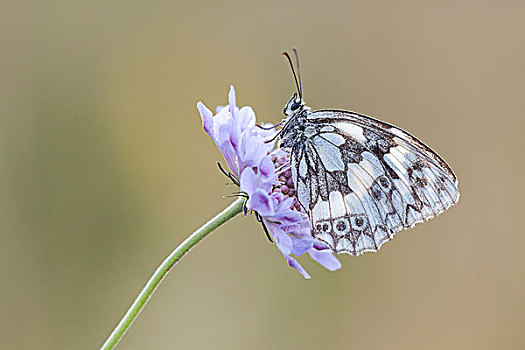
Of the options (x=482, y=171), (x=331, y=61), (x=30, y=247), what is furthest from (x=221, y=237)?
(x=482, y=171)

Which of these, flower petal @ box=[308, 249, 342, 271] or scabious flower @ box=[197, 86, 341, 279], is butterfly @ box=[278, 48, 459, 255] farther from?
flower petal @ box=[308, 249, 342, 271]

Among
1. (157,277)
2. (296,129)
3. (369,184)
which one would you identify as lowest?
(157,277)

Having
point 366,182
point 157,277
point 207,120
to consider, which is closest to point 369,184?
point 366,182

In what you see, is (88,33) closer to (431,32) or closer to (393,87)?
(393,87)

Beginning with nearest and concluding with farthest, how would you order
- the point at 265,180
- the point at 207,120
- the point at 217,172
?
the point at 265,180 → the point at 207,120 → the point at 217,172

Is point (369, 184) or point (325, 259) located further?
point (325, 259)

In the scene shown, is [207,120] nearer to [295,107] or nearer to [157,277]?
[295,107]

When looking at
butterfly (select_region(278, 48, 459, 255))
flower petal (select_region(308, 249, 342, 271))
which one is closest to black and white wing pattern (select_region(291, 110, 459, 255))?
butterfly (select_region(278, 48, 459, 255))
